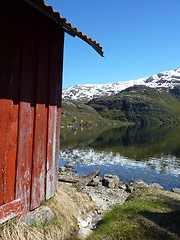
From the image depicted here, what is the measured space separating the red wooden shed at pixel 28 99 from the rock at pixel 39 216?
0.19m

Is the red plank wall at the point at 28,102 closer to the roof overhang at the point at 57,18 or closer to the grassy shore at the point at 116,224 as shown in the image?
the grassy shore at the point at 116,224

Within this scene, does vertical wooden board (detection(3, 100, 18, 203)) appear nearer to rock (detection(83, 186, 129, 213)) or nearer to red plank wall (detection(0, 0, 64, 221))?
red plank wall (detection(0, 0, 64, 221))

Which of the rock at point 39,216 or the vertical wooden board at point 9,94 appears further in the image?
the rock at point 39,216

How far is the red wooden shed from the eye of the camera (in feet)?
20.2

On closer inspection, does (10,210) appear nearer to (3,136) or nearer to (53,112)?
(3,136)

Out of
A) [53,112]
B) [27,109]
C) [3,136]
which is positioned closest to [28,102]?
[27,109]

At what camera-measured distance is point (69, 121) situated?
146 metres

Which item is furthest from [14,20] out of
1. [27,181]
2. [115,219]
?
[115,219]

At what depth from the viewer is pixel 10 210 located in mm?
6395

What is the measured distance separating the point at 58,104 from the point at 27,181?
306cm

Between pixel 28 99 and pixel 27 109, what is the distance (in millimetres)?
302

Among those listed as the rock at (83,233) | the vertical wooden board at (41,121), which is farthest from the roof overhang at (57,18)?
the rock at (83,233)

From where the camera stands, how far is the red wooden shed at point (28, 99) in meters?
6.14

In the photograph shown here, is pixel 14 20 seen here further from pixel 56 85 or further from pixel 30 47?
pixel 56 85
